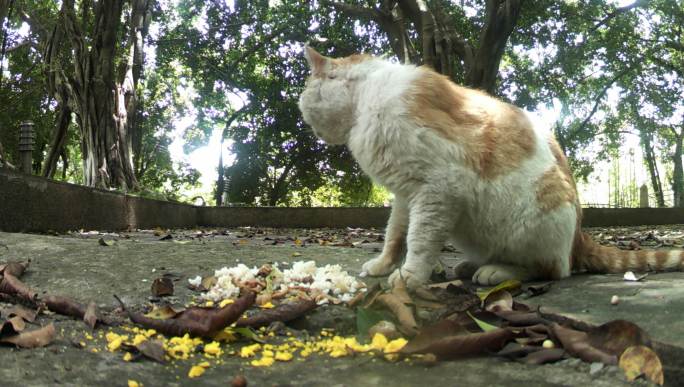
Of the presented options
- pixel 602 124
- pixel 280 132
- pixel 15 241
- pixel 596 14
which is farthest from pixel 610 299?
pixel 602 124

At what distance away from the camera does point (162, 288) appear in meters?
2.68

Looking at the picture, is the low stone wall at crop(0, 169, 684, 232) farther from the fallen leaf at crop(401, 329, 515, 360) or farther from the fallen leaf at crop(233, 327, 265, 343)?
the fallen leaf at crop(401, 329, 515, 360)

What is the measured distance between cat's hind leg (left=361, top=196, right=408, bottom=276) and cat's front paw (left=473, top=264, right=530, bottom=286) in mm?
493

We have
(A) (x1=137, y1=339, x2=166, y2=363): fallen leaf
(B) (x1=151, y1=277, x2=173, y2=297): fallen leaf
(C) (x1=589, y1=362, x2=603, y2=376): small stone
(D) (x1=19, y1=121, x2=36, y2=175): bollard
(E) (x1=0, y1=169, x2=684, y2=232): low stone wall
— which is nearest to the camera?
(C) (x1=589, y1=362, x2=603, y2=376): small stone

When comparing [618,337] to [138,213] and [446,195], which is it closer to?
[446,195]

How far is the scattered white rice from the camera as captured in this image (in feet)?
8.80

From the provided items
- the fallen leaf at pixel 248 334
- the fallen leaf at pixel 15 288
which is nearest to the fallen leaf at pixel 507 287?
the fallen leaf at pixel 248 334

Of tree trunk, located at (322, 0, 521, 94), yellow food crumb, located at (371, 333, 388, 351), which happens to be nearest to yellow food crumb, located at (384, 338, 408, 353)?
yellow food crumb, located at (371, 333, 388, 351)

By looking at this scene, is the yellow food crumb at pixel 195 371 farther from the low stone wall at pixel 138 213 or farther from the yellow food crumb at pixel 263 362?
the low stone wall at pixel 138 213

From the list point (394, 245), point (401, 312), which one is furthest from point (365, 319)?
point (394, 245)

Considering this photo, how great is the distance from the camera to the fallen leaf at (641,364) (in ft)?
5.03

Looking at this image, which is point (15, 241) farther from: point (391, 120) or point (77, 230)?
point (77, 230)

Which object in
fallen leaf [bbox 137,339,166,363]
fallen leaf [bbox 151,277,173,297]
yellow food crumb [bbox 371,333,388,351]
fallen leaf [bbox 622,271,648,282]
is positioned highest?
fallen leaf [bbox 622,271,648,282]

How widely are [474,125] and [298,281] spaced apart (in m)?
1.30
